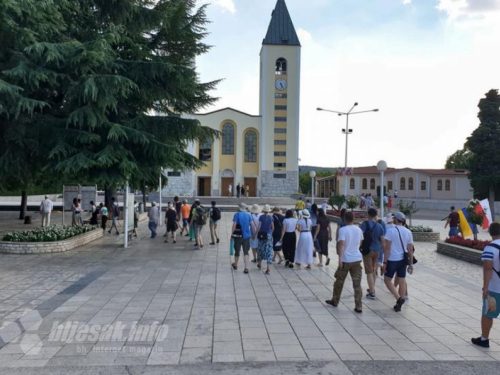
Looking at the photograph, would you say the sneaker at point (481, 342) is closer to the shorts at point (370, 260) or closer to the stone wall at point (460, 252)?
the shorts at point (370, 260)

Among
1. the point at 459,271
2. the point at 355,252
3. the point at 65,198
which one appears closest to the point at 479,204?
the point at 459,271

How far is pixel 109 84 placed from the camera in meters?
12.6

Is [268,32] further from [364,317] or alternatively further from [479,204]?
[364,317]

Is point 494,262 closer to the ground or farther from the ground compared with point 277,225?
farther from the ground

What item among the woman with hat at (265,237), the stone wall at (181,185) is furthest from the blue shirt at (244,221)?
the stone wall at (181,185)

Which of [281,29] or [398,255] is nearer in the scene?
[398,255]

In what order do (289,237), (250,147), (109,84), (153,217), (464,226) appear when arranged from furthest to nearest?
(250,147) < (153,217) < (464,226) < (109,84) < (289,237)

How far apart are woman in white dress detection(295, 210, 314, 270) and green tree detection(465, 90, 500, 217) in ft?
120

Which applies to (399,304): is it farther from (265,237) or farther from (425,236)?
(425,236)

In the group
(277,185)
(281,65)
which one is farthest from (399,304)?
(281,65)

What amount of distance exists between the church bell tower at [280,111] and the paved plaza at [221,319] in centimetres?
4328

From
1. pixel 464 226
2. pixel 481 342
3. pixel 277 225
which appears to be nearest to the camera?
pixel 481 342

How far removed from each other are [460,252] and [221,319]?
10.3 m

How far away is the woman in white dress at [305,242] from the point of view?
36.6ft
